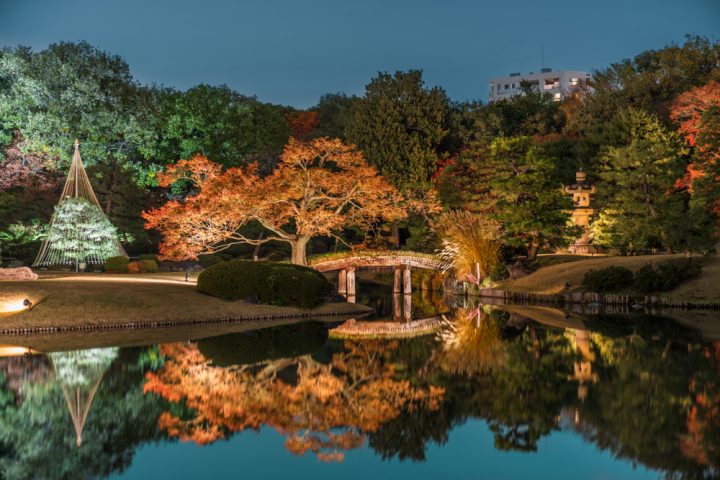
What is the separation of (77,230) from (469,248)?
1697cm

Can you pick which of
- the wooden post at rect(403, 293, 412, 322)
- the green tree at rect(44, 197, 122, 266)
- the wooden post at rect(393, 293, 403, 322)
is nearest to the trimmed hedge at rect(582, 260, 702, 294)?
the wooden post at rect(403, 293, 412, 322)

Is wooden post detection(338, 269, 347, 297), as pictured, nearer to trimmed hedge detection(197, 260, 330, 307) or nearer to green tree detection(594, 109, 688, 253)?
trimmed hedge detection(197, 260, 330, 307)

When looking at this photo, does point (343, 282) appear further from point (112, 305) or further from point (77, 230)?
point (112, 305)

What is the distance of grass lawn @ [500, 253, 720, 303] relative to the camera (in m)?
28.8

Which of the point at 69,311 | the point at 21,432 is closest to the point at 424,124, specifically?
the point at 69,311

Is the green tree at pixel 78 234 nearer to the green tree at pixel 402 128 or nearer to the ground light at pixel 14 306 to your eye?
the ground light at pixel 14 306

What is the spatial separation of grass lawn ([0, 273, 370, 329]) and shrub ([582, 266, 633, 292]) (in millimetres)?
10332

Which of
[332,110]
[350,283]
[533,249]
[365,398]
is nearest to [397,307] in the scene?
[350,283]

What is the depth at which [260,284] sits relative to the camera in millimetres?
25828

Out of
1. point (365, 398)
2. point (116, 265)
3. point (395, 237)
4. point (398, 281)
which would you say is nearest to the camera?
point (365, 398)

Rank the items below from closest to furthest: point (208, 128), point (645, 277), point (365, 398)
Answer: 1. point (365, 398)
2. point (645, 277)
3. point (208, 128)

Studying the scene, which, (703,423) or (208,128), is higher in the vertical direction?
(208,128)

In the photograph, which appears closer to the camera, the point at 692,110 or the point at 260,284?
the point at 260,284

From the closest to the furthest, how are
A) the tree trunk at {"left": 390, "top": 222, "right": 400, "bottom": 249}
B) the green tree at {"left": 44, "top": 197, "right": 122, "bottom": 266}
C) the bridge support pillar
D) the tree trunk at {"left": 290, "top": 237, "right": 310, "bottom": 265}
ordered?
the tree trunk at {"left": 290, "top": 237, "right": 310, "bottom": 265}
the bridge support pillar
the green tree at {"left": 44, "top": 197, "right": 122, "bottom": 266}
the tree trunk at {"left": 390, "top": 222, "right": 400, "bottom": 249}
